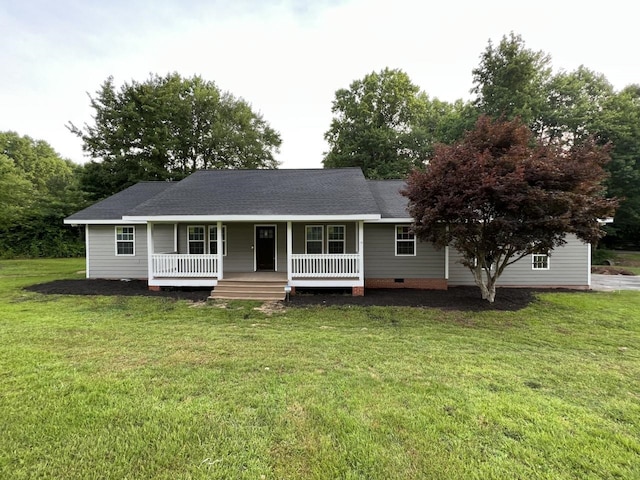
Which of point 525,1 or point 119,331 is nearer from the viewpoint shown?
point 119,331

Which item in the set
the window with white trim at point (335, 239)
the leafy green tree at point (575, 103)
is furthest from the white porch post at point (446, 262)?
the leafy green tree at point (575, 103)

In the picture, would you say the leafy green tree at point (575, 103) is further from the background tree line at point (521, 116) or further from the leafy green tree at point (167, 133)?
the leafy green tree at point (167, 133)

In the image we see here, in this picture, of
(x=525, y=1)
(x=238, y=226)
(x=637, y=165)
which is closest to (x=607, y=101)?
(x=637, y=165)

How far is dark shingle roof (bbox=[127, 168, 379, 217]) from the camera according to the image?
9891mm

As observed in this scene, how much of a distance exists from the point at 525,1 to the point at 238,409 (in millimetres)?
16638

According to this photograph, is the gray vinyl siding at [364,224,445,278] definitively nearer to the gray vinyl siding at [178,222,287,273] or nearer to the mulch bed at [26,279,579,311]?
the mulch bed at [26,279,579,311]

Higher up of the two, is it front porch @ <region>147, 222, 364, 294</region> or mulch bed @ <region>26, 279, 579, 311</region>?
front porch @ <region>147, 222, 364, 294</region>

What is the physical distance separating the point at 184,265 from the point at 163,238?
275 cm

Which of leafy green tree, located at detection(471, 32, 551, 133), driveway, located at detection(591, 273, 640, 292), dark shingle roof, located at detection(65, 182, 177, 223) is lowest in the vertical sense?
driveway, located at detection(591, 273, 640, 292)

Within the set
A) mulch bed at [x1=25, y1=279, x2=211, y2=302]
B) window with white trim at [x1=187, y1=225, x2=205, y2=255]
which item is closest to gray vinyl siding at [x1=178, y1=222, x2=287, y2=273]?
window with white trim at [x1=187, y1=225, x2=205, y2=255]

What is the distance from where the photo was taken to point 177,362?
172 inches

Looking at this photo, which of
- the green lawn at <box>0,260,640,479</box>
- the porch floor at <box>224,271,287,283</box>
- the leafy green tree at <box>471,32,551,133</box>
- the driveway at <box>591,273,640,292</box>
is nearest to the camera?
the green lawn at <box>0,260,640,479</box>

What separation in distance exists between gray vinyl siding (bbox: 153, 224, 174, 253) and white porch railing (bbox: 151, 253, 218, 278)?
192 cm

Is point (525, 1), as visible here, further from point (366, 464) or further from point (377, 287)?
point (366, 464)
